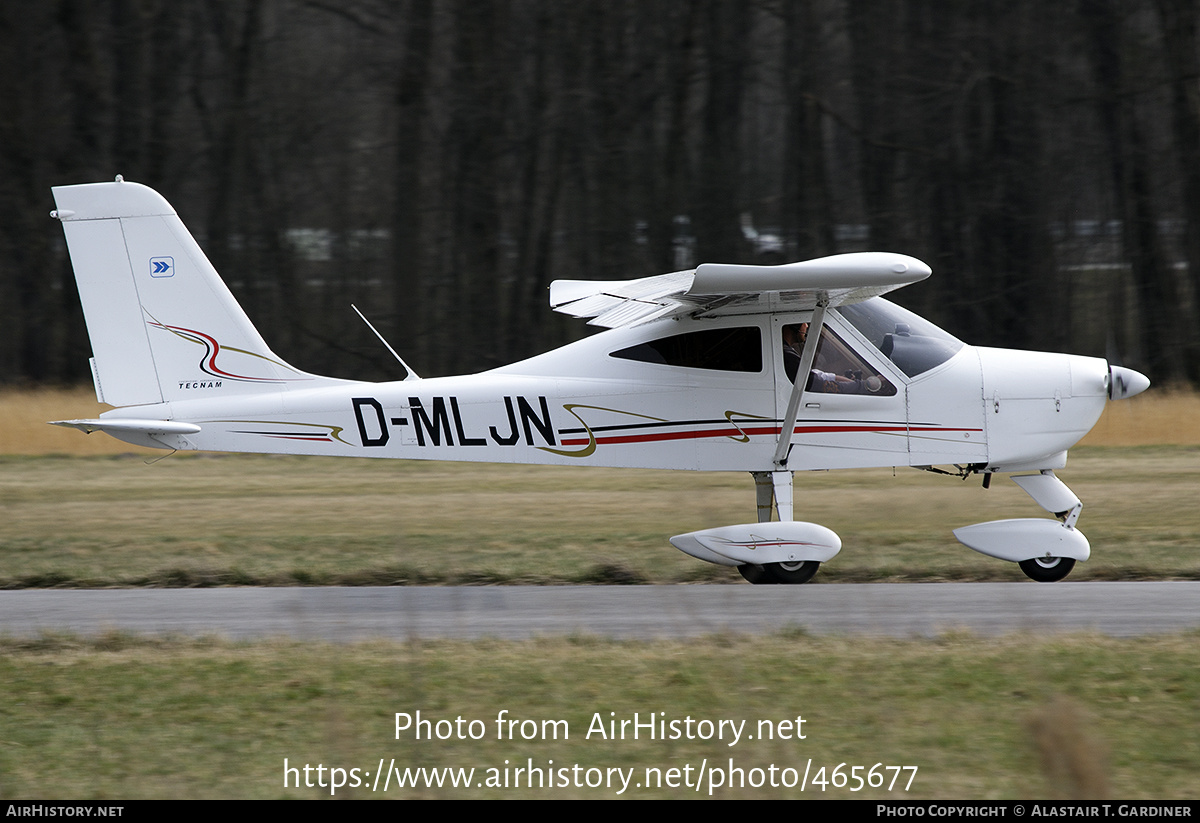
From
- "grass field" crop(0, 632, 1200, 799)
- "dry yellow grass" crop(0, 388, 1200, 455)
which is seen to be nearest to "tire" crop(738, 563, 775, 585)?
"grass field" crop(0, 632, 1200, 799)

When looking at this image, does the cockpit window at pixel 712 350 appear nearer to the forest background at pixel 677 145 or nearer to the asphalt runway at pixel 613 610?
the asphalt runway at pixel 613 610

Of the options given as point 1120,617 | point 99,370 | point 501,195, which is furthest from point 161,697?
point 501,195

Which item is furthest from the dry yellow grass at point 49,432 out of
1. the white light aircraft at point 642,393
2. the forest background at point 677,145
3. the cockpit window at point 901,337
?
the cockpit window at point 901,337

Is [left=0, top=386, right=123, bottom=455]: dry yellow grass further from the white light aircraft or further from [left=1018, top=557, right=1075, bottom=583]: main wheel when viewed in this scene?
[left=1018, top=557, right=1075, bottom=583]: main wheel

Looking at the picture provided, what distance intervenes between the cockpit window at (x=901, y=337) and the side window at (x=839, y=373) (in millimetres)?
181

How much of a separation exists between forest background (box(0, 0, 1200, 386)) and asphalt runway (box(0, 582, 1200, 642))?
13.8 m

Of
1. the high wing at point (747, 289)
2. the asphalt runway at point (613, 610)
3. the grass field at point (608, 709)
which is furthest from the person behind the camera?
the high wing at point (747, 289)

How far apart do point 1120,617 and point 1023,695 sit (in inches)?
89.5

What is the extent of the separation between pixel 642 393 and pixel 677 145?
14.1 metres

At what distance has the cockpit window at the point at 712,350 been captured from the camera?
9.23 metres

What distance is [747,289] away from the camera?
808 cm

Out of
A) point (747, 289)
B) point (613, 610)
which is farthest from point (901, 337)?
point (613, 610)

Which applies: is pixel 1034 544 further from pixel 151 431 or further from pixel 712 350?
pixel 151 431

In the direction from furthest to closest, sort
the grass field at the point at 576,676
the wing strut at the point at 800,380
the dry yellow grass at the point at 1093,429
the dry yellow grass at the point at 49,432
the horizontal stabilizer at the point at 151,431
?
the dry yellow grass at the point at 49,432 < the dry yellow grass at the point at 1093,429 < the horizontal stabilizer at the point at 151,431 < the wing strut at the point at 800,380 < the grass field at the point at 576,676
